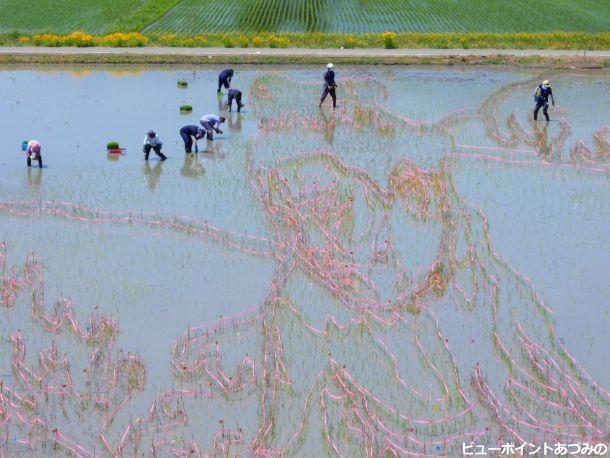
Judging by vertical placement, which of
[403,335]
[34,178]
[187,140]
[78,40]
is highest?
[78,40]

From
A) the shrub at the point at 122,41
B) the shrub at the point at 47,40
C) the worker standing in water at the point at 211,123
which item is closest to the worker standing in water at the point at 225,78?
the worker standing in water at the point at 211,123

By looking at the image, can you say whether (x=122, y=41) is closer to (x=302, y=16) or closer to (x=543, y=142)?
(x=302, y=16)

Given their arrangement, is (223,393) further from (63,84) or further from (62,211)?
(63,84)

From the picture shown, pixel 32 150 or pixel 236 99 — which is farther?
pixel 236 99

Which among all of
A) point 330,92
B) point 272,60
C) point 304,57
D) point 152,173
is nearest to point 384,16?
point 304,57

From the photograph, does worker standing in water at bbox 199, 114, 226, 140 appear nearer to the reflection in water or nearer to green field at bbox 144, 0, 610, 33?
the reflection in water

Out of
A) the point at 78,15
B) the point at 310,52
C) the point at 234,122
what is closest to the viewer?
the point at 234,122
